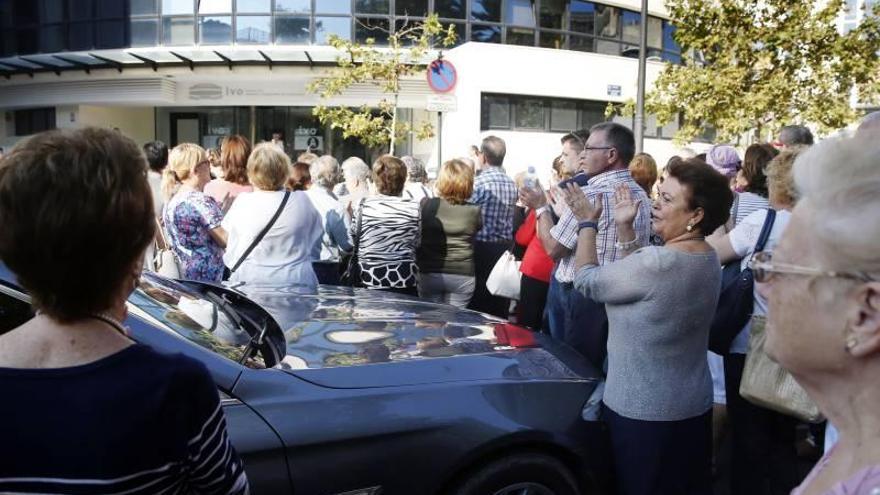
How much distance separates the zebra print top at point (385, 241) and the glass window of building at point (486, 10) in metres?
18.9

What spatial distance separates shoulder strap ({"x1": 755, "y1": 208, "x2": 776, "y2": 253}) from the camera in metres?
3.79

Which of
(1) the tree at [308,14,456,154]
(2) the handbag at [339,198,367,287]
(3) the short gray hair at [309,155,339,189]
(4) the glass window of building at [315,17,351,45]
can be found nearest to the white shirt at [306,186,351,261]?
(3) the short gray hair at [309,155,339,189]

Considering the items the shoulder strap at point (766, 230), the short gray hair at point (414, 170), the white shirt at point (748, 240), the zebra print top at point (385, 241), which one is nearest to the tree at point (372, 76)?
the short gray hair at point (414, 170)

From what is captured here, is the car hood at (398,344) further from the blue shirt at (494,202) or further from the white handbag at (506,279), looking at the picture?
the blue shirt at (494,202)

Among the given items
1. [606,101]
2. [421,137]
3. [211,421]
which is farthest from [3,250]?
[606,101]

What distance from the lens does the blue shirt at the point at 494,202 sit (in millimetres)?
6750

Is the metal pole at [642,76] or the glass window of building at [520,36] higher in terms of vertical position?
the glass window of building at [520,36]

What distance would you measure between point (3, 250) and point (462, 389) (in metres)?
1.95

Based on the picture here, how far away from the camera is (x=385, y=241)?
18.5ft

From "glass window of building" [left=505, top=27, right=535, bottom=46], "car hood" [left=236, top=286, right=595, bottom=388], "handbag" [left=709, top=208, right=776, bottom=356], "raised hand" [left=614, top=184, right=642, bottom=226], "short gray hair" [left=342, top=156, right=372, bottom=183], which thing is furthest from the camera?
"glass window of building" [left=505, top=27, right=535, bottom=46]

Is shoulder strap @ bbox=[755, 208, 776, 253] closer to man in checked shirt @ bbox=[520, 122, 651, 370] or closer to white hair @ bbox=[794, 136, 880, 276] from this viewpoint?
man in checked shirt @ bbox=[520, 122, 651, 370]

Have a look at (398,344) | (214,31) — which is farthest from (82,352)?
(214,31)

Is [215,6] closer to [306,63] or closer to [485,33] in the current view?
[306,63]

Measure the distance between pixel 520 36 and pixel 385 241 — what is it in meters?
19.5
